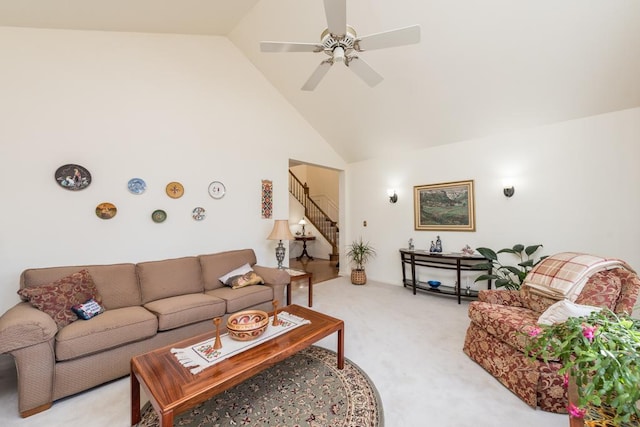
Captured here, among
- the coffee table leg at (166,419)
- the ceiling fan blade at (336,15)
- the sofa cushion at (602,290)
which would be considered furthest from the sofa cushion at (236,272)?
the sofa cushion at (602,290)

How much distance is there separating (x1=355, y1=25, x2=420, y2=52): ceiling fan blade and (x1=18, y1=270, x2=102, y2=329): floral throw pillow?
3.23 m

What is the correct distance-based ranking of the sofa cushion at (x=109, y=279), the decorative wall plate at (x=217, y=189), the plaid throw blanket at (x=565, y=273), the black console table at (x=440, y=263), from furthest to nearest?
1. the black console table at (x=440, y=263)
2. the decorative wall plate at (x=217, y=189)
3. the sofa cushion at (x=109, y=279)
4. the plaid throw blanket at (x=565, y=273)

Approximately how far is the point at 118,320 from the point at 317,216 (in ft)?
23.0

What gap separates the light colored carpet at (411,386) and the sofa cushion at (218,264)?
1265 mm

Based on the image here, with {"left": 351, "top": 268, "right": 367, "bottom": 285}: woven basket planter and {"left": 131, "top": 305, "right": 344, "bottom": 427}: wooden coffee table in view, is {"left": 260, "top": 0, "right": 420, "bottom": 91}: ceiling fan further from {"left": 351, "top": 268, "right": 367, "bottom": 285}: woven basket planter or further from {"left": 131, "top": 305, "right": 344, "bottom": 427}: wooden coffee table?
{"left": 351, "top": 268, "right": 367, "bottom": 285}: woven basket planter

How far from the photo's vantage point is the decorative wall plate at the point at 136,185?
122 inches

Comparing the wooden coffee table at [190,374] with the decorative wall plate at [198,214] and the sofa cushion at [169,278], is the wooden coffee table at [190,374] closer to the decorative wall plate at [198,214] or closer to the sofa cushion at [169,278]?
the sofa cushion at [169,278]

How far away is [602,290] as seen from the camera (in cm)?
192

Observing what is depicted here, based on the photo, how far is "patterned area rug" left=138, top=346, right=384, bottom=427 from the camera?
1672mm

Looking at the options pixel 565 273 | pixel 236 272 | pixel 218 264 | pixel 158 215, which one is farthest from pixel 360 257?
pixel 158 215

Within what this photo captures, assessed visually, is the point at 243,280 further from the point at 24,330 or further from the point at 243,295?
the point at 24,330

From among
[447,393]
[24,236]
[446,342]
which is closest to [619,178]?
[446,342]

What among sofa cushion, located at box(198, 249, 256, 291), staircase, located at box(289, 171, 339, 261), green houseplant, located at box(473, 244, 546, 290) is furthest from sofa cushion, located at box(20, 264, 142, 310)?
staircase, located at box(289, 171, 339, 261)

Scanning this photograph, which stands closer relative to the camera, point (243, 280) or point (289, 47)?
point (289, 47)
